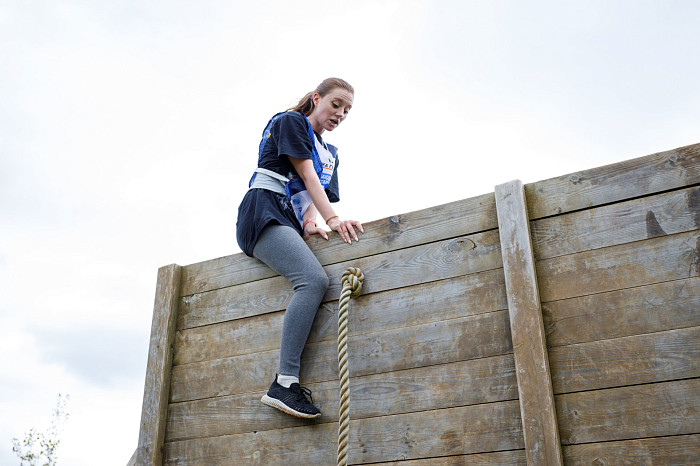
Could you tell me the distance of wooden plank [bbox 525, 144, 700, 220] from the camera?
2363 millimetres

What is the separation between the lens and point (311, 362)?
9.29 ft

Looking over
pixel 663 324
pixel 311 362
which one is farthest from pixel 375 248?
pixel 663 324

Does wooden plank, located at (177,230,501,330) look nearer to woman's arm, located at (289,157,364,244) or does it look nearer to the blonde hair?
woman's arm, located at (289,157,364,244)

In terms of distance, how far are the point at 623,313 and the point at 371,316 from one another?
3.20ft

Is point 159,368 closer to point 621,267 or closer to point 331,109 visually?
point 331,109

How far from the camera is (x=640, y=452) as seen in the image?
2.09 m

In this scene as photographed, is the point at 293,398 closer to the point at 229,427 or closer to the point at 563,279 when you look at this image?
the point at 229,427

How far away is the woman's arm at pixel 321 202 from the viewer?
9.77 feet

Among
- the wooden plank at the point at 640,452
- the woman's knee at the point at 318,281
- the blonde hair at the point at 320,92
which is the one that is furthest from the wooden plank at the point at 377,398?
the blonde hair at the point at 320,92

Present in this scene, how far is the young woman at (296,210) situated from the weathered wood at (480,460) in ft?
1.61

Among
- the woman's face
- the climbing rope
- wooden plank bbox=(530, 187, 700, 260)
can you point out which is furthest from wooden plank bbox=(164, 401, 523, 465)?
the woman's face

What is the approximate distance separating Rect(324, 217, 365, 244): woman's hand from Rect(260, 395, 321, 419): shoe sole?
2.47 ft

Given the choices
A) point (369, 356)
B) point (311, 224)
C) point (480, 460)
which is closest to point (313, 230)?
point (311, 224)

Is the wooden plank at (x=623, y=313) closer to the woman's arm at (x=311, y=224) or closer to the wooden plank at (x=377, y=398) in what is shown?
the wooden plank at (x=377, y=398)
